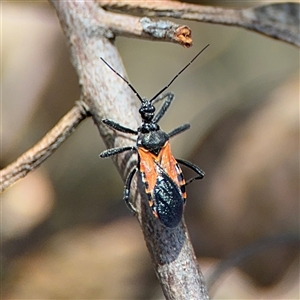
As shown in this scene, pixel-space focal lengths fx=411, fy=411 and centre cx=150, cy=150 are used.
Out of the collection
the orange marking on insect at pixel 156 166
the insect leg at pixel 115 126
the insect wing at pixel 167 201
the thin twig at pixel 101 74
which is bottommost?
the insect wing at pixel 167 201

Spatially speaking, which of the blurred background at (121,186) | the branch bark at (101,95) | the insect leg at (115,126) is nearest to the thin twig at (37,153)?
the branch bark at (101,95)

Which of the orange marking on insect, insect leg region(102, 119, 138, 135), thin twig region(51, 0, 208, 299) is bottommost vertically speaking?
the orange marking on insect

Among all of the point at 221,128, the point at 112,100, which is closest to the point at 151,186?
the point at 112,100

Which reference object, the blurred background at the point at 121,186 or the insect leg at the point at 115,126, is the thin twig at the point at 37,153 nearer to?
the insect leg at the point at 115,126

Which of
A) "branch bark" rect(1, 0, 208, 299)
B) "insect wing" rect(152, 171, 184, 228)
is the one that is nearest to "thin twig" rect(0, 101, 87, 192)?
"branch bark" rect(1, 0, 208, 299)

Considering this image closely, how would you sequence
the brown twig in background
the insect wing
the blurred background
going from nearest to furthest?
the insect wing
the brown twig in background
the blurred background

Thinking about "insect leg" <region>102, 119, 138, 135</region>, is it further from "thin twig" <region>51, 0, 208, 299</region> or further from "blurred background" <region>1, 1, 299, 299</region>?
"blurred background" <region>1, 1, 299, 299</region>
